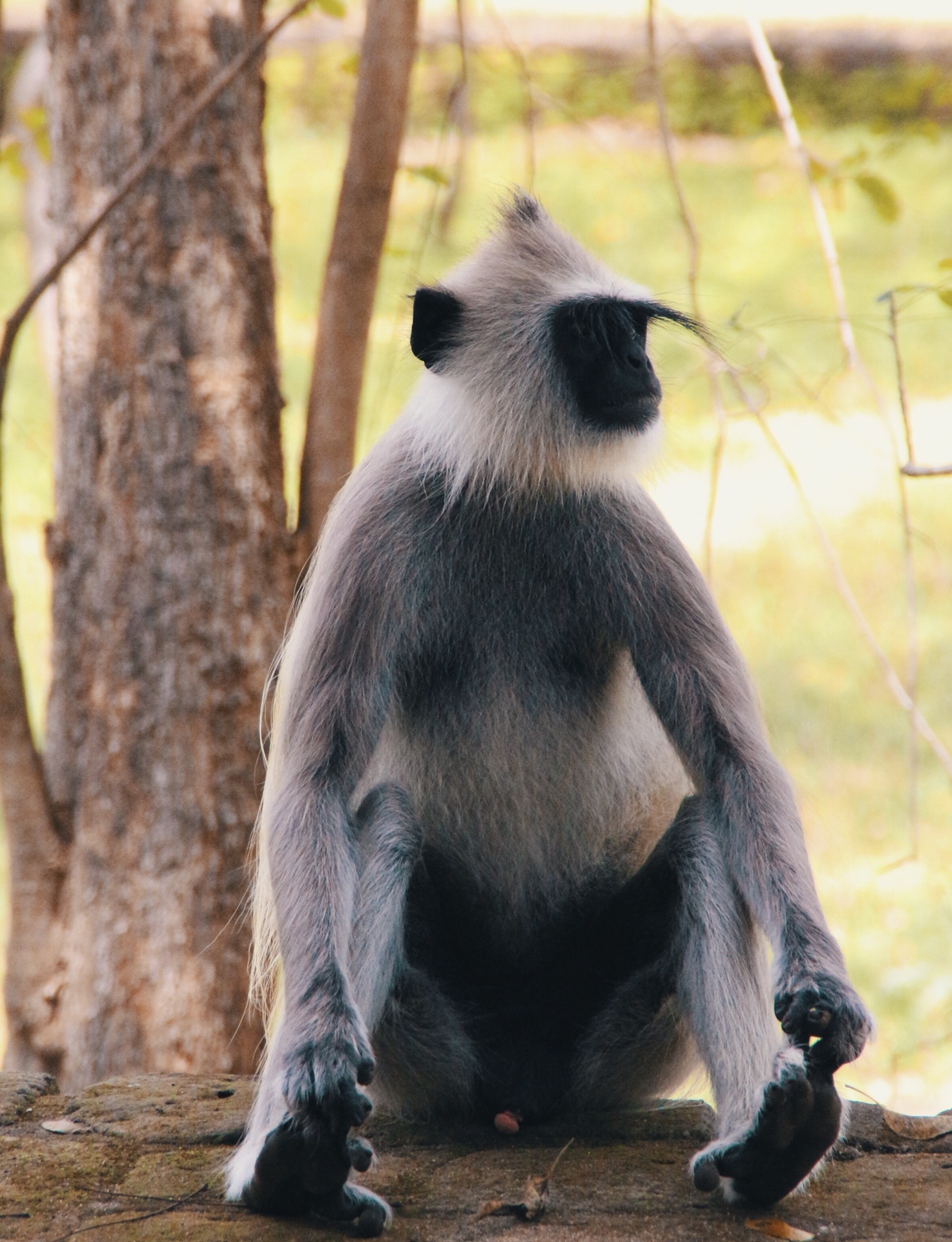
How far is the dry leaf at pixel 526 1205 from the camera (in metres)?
2.58

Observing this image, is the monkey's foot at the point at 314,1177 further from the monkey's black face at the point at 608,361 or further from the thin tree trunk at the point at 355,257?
the thin tree trunk at the point at 355,257

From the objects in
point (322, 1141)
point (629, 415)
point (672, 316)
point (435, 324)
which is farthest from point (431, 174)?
point (322, 1141)

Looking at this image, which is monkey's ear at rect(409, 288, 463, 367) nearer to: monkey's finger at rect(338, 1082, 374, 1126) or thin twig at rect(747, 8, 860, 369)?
thin twig at rect(747, 8, 860, 369)

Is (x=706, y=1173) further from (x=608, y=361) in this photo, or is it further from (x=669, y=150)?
(x=669, y=150)

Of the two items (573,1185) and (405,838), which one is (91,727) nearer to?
(405,838)

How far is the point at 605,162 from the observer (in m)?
12.7

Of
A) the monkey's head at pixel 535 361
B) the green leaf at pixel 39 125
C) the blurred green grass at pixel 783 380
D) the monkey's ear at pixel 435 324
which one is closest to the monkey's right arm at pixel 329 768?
the monkey's head at pixel 535 361

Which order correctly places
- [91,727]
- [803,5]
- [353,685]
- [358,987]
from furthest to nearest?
[803,5], [91,727], [353,685], [358,987]

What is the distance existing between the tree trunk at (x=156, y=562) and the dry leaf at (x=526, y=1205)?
137cm

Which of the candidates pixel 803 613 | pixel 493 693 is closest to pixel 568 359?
pixel 493 693

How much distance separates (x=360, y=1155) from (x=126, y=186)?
2.30 metres

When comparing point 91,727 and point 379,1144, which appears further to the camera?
point 91,727

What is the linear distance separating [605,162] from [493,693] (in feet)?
34.3

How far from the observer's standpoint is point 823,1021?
2.50 m
